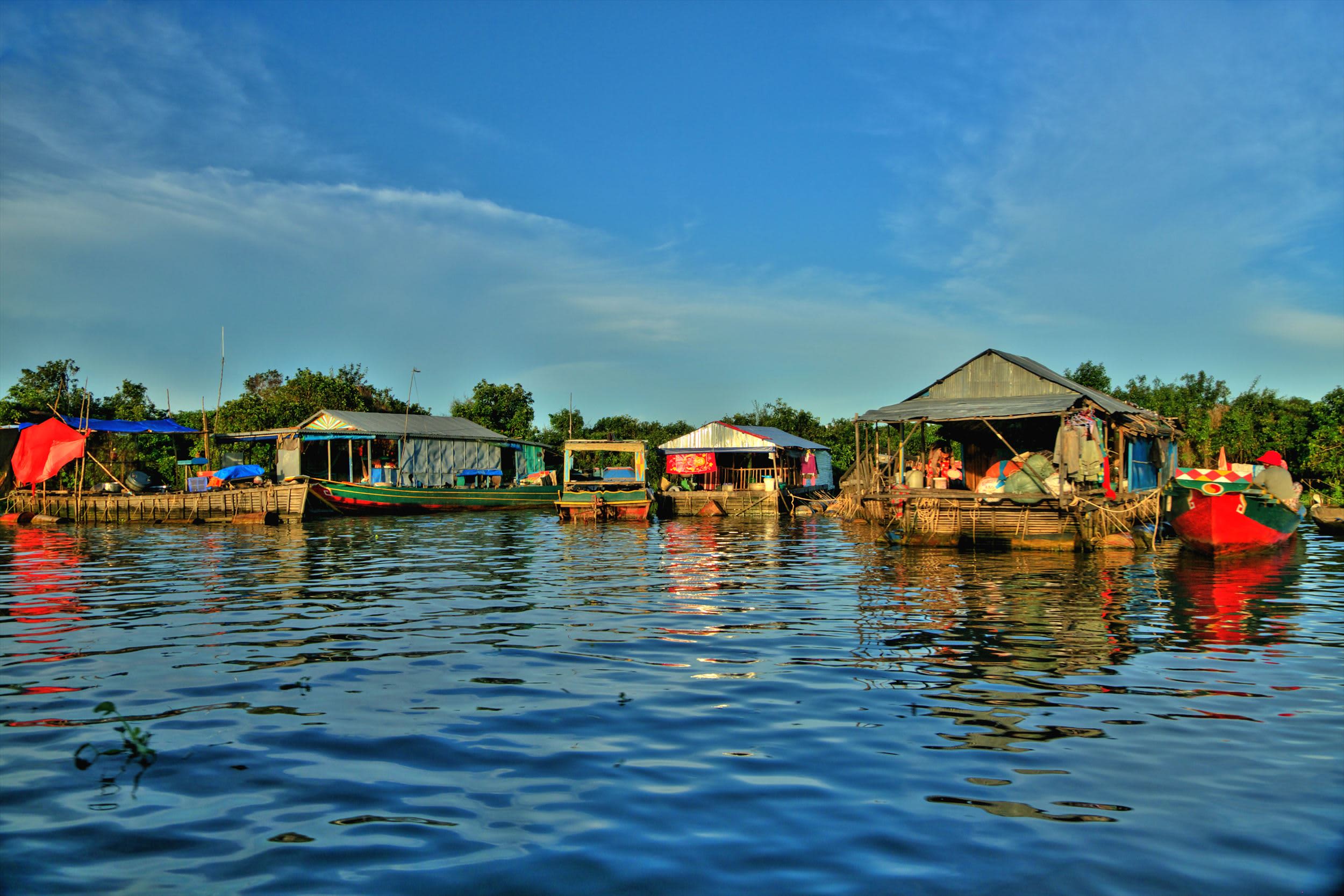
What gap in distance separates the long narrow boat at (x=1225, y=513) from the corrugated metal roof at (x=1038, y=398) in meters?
2.81

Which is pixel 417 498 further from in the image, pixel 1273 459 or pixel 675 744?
pixel 675 744

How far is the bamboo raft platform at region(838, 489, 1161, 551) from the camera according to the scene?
19.8m

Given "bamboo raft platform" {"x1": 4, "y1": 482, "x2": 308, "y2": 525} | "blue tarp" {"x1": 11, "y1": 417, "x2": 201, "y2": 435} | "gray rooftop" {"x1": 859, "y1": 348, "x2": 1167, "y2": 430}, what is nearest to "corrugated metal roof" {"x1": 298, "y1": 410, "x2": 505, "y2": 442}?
"blue tarp" {"x1": 11, "y1": 417, "x2": 201, "y2": 435}

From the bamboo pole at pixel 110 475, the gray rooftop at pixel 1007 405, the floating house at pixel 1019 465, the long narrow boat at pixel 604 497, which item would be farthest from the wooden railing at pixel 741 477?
the bamboo pole at pixel 110 475

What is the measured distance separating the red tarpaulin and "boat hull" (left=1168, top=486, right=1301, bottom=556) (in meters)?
24.2

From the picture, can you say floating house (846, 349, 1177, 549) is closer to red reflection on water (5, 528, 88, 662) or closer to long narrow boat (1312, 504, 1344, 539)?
long narrow boat (1312, 504, 1344, 539)

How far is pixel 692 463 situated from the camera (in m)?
42.8

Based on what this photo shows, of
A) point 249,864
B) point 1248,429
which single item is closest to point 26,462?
point 249,864

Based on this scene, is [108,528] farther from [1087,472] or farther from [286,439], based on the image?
[1087,472]

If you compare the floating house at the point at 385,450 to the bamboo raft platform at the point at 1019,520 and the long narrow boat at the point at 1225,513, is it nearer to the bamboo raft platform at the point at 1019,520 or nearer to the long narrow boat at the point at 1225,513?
the bamboo raft platform at the point at 1019,520

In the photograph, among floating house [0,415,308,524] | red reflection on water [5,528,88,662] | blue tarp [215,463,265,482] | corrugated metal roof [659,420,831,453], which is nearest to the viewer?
red reflection on water [5,528,88,662]

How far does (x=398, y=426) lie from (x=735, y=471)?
15892 millimetres

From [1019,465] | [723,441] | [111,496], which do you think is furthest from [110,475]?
[1019,465]

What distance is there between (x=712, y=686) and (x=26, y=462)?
38.2 meters
